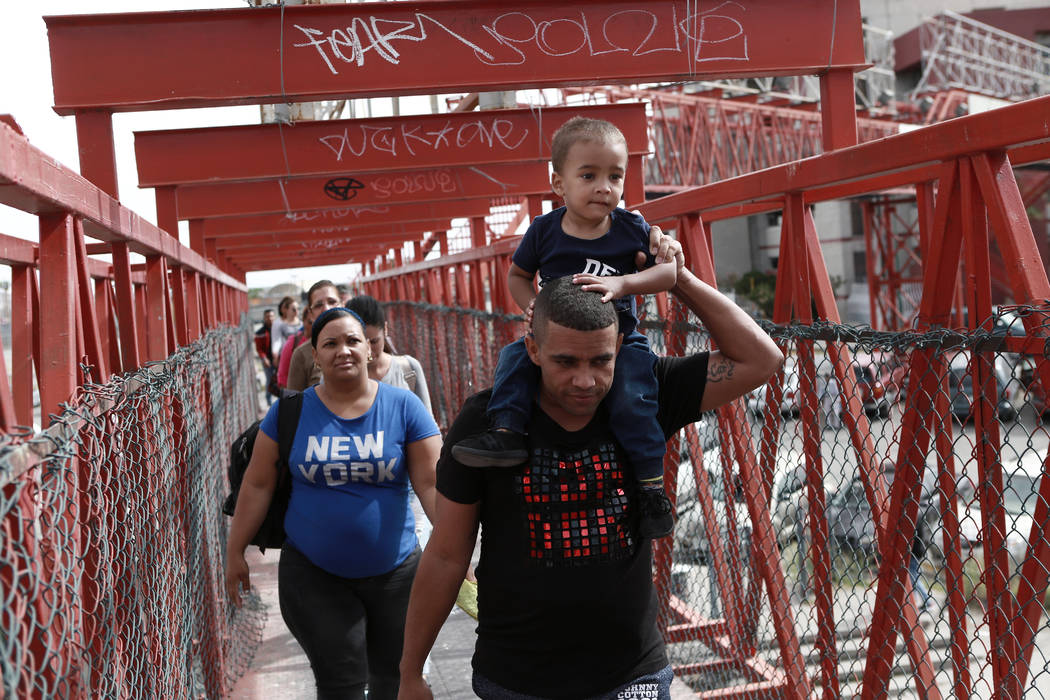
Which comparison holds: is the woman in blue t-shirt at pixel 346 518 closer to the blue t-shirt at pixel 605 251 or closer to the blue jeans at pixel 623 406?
the blue t-shirt at pixel 605 251

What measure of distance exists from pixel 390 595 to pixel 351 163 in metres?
5.33

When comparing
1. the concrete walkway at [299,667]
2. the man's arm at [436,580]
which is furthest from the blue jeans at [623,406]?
the concrete walkway at [299,667]

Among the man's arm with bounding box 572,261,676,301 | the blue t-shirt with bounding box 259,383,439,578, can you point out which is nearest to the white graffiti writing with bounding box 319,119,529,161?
the blue t-shirt with bounding box 259,383,439,578

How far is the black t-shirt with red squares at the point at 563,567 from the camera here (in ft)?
7.91

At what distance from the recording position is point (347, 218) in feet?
44.4

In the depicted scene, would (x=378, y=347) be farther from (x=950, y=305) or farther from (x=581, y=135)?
(x=950, y=305)

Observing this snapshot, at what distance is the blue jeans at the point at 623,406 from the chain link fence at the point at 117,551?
963mm

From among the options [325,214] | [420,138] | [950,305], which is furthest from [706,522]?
[325,214]

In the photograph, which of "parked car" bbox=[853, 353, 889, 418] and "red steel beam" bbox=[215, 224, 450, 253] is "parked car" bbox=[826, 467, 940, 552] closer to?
"parked car" bbox=[853, 353, 889, 418]

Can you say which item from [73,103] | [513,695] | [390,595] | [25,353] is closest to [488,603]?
[513,695]

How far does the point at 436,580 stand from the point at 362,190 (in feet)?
26.0

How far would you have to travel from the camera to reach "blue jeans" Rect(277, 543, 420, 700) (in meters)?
3.75

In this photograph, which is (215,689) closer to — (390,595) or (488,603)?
(390,595)

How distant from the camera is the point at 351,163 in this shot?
8.44 meters
